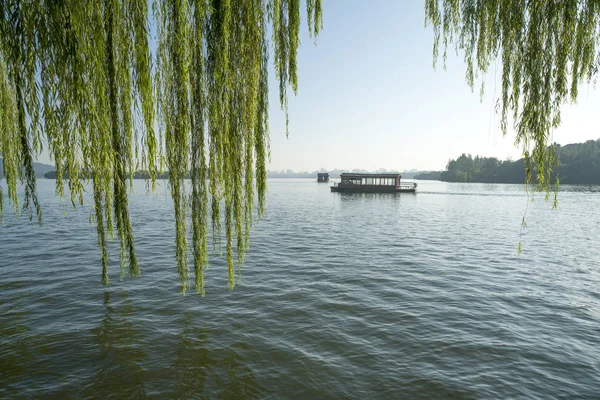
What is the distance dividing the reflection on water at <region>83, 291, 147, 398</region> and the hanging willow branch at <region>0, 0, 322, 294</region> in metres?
2.90

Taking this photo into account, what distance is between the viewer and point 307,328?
682cm

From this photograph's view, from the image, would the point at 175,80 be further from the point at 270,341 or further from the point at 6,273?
the point at 6,273

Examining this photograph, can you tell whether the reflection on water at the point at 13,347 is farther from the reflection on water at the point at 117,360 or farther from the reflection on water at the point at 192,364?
the reflection on water at the point at 192,364

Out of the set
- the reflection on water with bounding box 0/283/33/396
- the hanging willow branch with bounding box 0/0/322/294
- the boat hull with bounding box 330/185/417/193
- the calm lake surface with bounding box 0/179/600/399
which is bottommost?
the calm lake surface with bounding box 0/179/600/399

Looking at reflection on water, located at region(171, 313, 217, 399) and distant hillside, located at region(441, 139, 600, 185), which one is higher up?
distant hillside, located at region(441, 139, 600, 185)

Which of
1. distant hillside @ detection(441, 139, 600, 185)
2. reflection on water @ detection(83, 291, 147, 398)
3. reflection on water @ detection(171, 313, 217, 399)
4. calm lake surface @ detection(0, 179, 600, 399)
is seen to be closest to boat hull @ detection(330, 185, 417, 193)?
calm lake surface @ detection(0, 179, 600, 399)

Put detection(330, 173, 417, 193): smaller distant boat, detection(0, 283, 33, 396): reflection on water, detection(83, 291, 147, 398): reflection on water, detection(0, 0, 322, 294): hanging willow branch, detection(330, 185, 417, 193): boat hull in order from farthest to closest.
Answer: detection(330, 173, 417, 193): smaller distant boat < detection(330, 185, 417, 193): boat hull < detection(0, 283, 33, 396): reflection on water < detection(83, 291, 147, 398): reflection on water < detection(0, 0, 322, 294): hanging willow branch

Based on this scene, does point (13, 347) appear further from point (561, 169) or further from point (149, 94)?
point (561, 169)

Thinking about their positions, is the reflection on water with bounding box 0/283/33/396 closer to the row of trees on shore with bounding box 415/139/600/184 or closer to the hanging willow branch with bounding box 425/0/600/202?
the hanging willow branch with bounding box 425/0/600/202

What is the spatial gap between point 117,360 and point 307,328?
3532mm

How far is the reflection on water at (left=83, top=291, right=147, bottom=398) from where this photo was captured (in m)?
4.80

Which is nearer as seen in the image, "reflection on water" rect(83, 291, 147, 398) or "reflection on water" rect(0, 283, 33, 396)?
"reflection on water" rect(83, 291, 147, 398)

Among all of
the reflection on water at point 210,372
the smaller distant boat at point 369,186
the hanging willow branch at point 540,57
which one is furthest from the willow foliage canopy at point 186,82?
the smaller distant boat at point 369,186

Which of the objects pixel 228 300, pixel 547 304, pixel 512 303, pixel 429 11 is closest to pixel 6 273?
pixel 228 300
